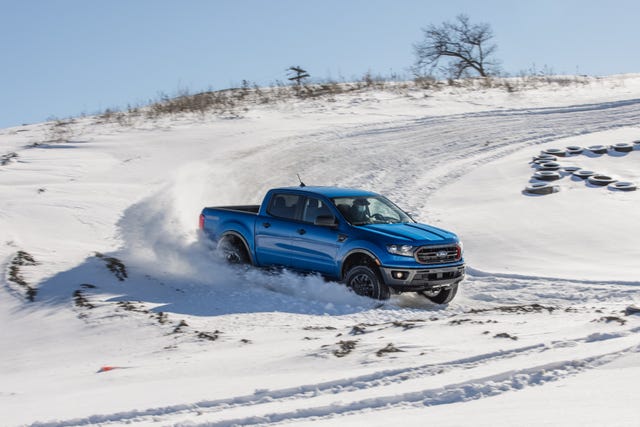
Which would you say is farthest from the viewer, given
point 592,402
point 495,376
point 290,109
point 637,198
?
point 290,109

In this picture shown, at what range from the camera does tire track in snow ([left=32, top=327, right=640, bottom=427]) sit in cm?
573

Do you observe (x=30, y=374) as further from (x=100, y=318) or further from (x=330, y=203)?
(x=330, y=203)

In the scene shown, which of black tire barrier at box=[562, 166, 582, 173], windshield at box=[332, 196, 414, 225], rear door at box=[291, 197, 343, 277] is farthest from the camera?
black tire barrier at box=[562, 166, 582, 173]

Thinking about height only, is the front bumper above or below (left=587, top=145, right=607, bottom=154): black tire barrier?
below

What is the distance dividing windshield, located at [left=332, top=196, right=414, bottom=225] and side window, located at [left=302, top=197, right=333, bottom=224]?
0.19m

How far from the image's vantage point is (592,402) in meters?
5.56

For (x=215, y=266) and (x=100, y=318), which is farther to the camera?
(x=215, y=266)

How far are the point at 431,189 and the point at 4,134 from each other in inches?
681

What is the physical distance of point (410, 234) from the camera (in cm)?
1121

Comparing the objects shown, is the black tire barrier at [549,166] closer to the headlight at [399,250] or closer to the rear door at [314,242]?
the rear door at [314,242]

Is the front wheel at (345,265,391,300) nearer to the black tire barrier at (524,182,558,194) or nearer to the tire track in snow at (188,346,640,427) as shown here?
the tire track in snow at (188,346,640,427)

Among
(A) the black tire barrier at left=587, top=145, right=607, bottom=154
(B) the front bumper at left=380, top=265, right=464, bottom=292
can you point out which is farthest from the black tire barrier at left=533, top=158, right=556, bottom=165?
(B) the front bumper at left=380, top=265, right=464, bottom=292

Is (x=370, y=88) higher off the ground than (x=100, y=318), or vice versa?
(x=370, y=88)

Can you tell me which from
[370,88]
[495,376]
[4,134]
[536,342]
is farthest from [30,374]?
[370,88]
